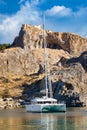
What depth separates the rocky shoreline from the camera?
156375mm

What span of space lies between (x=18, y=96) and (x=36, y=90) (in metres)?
6.88

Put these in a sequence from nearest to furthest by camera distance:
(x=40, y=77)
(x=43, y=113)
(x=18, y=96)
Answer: (x=43, y=113), (x=18, y=96), (x=40, y=77)

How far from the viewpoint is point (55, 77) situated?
17238cm

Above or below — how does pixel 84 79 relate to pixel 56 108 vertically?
above

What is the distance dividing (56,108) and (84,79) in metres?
62.5

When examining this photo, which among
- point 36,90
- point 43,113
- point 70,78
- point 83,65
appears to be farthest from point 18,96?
point 43,113

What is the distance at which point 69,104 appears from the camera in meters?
156

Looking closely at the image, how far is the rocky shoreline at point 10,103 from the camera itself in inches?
6156

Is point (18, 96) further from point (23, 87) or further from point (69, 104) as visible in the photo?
point (69, 104)

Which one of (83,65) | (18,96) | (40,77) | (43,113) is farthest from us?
(83,65)

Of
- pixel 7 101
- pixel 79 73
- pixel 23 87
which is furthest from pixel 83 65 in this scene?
pixel 7 101

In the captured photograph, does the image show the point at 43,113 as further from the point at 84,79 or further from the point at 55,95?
the point at 84,79

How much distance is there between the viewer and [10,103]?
520 feet

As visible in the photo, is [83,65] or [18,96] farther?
[83,65]
